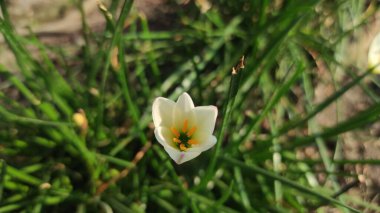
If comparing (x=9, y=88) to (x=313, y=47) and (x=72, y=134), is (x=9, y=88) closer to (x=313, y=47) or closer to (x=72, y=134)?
(x=72, y=134)

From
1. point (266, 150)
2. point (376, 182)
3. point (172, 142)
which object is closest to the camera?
point (172, 142)

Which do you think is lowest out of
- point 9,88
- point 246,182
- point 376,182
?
point 376,182

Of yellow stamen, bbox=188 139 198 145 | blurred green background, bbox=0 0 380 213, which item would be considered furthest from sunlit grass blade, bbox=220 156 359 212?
yellow stamen, bbox=188 139 198 145

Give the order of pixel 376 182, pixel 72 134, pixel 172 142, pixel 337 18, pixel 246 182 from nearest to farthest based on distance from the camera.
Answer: pixel 172 142 → pixel 72 134 → pixel 246 182 → pixel 376 182 → pixel 337 18

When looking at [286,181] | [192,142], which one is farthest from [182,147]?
[286,181]

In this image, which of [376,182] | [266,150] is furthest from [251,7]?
[376,182]

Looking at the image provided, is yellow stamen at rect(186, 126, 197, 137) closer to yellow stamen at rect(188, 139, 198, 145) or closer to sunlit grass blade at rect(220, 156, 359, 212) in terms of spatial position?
yellow stamen at rect(188, 139, 198, 145)

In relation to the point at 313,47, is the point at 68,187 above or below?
below

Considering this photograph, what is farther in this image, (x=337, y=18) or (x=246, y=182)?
(x=337, y=18)

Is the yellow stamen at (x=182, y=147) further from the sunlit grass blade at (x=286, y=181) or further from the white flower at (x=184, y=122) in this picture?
the sunlit grass blade at (x=286, y=181)
